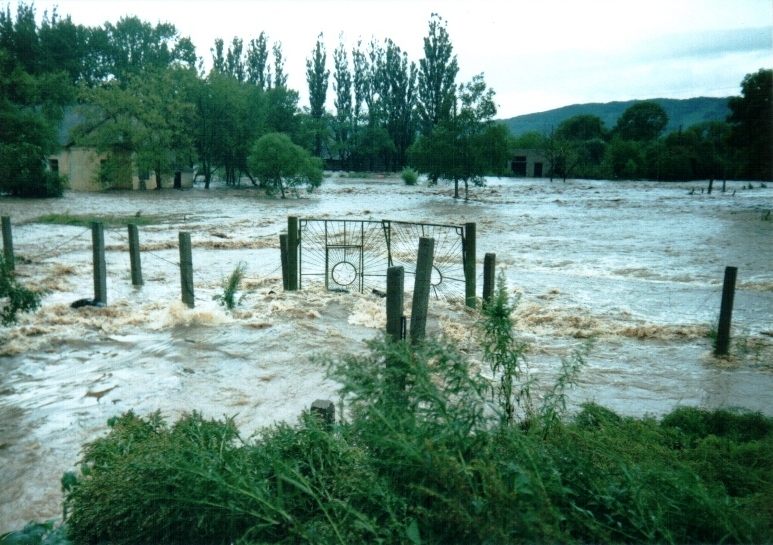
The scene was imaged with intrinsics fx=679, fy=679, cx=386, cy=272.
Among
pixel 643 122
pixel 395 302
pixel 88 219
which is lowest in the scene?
pixel 88 219

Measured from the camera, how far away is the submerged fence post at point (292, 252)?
13.4 m

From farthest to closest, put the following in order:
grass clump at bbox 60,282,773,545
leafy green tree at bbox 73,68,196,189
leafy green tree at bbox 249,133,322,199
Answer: leafy green tree at bbox 249,133,322,199 → leafy green tree at bbox 73,68,196,189 → grass clump at bbox 60,282,773,545

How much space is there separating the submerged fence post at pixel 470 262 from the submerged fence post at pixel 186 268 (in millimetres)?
5106

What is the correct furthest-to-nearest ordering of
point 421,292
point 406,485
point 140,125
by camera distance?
point 140,125 < point 421,292 < point 406,485

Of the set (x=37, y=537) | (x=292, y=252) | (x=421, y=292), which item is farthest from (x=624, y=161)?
(x=37, y=537)

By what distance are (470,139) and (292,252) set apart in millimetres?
38548

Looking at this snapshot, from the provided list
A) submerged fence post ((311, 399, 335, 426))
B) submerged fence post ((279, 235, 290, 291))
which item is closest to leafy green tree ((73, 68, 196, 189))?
submerged fence post ((279, 235, 290, 291))

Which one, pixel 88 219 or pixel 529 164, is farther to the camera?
pixel 529 164

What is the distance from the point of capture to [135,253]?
1506cm

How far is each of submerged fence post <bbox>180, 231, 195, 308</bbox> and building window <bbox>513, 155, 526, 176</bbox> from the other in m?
103

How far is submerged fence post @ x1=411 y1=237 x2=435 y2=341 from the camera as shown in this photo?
6246 mm

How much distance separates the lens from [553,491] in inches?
121

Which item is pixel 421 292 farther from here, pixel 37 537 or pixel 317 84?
pixel 317 84

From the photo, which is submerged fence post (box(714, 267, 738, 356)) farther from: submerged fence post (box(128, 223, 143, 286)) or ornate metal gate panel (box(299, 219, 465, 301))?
submerged fence post (box(128, 223, 143, 286))
